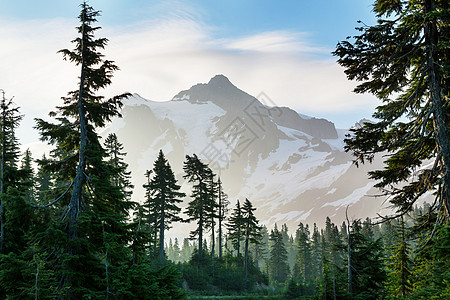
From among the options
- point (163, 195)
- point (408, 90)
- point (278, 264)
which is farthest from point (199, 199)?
point (278, 264)

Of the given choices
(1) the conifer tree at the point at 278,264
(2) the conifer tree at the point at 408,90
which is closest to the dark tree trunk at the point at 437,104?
(2) the conifer tree at the point at 408,90

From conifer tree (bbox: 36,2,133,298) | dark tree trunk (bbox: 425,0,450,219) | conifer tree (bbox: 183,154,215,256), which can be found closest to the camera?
Answer: dark tree trunk (bbox: 425,0,450,219)

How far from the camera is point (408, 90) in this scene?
10.2 m

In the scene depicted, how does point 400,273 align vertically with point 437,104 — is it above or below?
below

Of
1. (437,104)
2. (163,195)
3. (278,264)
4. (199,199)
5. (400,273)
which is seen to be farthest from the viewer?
(278,264)

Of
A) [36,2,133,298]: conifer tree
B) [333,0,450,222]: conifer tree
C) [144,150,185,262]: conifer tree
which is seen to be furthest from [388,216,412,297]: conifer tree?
[144,150,185,262]: conifer tree

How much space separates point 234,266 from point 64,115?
3921 centimetres

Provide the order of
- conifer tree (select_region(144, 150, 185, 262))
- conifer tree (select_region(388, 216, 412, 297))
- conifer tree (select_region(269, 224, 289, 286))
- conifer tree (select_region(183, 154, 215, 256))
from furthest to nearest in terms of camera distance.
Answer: conifer tree (select_region(269, 224, 289, 286)) < conifer tree (select_region(183, 154, 215, 256)) < conifer tree (select_region(144, 150, 185, 262)) < conifer tree (select_region(388, 216, 412, 297))

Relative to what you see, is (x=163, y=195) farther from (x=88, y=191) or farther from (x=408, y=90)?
(x=408, y=90)

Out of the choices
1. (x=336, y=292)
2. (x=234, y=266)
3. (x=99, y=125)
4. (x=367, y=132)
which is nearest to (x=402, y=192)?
(x=367, y=132)

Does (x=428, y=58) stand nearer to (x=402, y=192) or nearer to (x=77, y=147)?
(x=402, y=192)

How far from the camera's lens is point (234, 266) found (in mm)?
46906

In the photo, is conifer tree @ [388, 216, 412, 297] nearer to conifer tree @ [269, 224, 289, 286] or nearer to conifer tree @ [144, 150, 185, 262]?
conifer tree @ [144, 150, 185, 262]

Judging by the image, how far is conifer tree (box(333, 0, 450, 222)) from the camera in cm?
860
